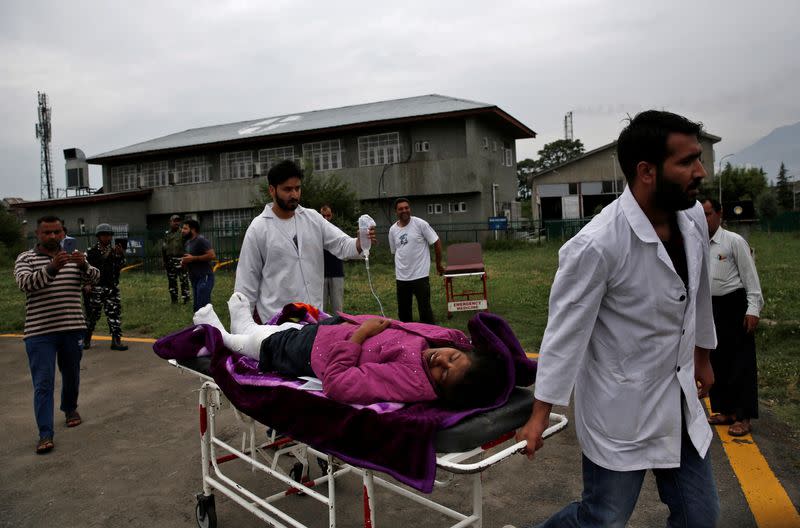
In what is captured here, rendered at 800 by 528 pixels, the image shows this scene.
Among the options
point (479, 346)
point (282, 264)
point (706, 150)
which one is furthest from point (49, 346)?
point (706, 150)

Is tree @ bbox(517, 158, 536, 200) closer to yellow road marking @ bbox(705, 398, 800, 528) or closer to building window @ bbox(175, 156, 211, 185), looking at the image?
building window @ bbox(175, 156, 211, 185)

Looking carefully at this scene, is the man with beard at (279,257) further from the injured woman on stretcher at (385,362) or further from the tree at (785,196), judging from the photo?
the tree at (785,196)

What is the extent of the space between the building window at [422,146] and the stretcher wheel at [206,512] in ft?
87.6

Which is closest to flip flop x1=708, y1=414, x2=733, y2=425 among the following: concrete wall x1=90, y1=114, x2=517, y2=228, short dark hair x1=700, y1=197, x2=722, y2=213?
short dark hair x1=700, y1=197, x2=722, y2=213

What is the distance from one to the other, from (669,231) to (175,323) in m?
10.6

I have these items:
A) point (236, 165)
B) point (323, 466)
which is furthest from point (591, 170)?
point (323, 466)

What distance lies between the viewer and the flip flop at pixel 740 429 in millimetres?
4996

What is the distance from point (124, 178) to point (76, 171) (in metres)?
8.22

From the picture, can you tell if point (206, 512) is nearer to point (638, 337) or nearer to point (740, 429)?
point (638, 337)

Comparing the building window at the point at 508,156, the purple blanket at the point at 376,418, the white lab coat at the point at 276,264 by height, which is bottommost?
the purple blanket at the point at 376,418

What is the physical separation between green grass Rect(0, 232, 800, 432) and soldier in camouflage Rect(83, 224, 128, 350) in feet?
3.82

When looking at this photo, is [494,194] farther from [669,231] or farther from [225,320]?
[669,231]

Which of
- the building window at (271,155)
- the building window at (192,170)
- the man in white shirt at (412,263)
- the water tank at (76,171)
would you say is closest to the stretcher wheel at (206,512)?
the man in white shirt at (412,263)

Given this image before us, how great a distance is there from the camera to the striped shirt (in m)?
5.75
